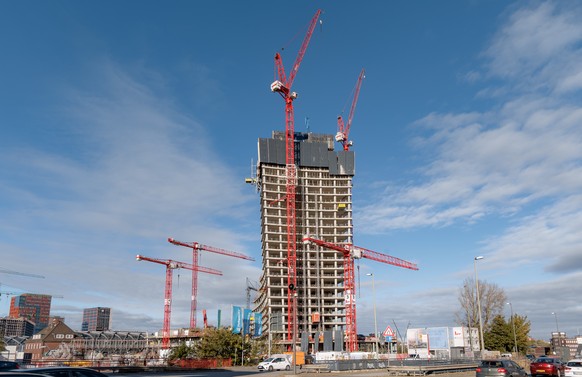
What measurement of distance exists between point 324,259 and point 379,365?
107m

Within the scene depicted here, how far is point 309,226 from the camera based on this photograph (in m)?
163

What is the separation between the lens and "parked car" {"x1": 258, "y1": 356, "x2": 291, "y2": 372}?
55372mm

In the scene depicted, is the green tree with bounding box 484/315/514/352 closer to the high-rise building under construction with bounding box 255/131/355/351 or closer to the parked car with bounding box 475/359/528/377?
the high-rise building under construction with bounding box 255/131/355/351

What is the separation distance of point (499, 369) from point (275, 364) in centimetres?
3430

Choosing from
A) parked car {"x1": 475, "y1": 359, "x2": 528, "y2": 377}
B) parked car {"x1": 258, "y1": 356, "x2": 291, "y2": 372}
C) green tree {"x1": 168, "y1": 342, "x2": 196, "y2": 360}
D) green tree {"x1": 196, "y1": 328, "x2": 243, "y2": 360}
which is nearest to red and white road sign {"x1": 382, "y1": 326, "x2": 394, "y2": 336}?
parked car {"x1": 475, "y1": 359, "x2": 528, "y2": 377}

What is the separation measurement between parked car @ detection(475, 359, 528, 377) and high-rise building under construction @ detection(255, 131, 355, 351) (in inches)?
4484

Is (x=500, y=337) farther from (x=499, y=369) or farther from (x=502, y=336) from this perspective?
(x=499, y=369)

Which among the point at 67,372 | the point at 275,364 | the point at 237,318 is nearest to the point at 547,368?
the point at 275,364

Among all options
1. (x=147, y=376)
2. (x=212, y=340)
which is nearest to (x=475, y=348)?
(x=212, y=340)

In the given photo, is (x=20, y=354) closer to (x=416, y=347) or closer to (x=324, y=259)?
(x=324, y=259)

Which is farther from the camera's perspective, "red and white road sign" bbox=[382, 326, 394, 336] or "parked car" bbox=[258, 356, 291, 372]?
"parked car" bbox=[258, 356, 291, 372]

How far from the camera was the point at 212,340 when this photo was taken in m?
74.4

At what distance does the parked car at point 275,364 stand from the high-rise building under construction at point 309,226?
8173 centimetres

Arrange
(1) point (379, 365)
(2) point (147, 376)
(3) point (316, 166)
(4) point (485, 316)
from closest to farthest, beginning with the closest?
(2) point (147, 376) < (1) point (379, 365) < (4) point (485, 316) < (3) point (316, 166)
